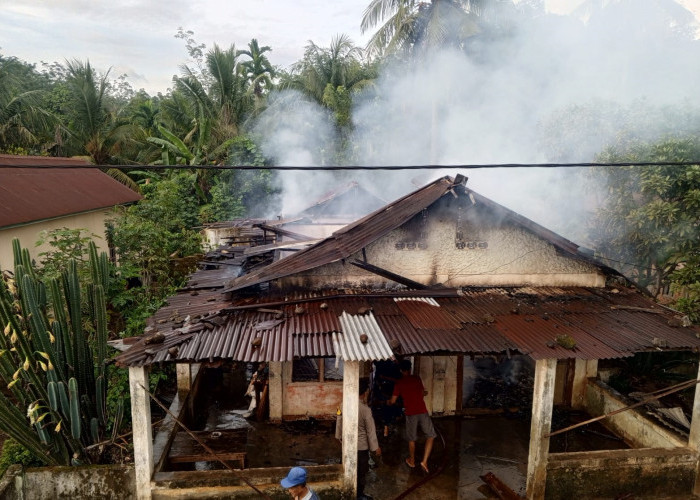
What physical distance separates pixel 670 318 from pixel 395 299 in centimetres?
408

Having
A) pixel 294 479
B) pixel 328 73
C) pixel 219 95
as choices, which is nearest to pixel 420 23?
pixel 328 73

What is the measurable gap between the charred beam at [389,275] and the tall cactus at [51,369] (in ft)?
13.3

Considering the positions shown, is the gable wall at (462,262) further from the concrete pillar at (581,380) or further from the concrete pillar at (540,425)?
the concrete pillar at (581,380)

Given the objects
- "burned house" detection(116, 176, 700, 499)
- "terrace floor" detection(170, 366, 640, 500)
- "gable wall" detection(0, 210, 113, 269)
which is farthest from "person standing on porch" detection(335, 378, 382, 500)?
"gable wall" detection(0, 210, 113, 269)

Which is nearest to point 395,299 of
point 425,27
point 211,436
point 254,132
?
point 211,436

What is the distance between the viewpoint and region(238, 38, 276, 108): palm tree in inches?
1231

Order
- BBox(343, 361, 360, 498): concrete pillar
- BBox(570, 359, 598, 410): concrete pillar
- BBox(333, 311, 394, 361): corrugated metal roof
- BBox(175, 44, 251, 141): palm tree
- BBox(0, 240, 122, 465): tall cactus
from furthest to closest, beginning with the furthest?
BBox(175, 44, 251, 141): palm tree < BBox(570, 359, 598, 410): concrete pillar < BBox(0, 240, 122, 465): tall cactus < BBox(343, 361, 360, 498): concrete pillar < BBox(333, 311, 394, 361): corrugated metal roof

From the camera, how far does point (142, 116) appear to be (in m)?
28.7

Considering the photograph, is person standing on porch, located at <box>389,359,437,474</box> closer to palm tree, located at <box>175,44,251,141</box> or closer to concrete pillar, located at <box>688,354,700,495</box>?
concrete pillar, located at <box>688,354,700,495</box>

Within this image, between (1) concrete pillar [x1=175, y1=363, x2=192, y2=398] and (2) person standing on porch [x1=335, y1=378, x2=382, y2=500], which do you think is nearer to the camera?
(2) person standing on porch [x1=335, y1=378, x2=382, y2=500]

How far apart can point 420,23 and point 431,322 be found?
1846 cm

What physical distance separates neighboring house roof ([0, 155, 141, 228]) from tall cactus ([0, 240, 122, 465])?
469 cm

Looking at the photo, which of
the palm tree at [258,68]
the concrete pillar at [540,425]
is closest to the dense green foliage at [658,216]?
the concrete pillar at [540,425]

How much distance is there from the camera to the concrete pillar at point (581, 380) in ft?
28.9
